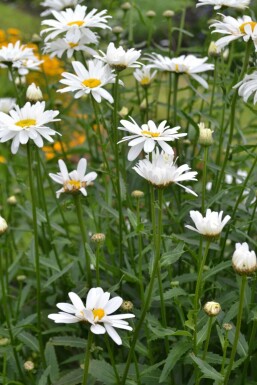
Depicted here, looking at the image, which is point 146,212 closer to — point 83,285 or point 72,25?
point 83,285

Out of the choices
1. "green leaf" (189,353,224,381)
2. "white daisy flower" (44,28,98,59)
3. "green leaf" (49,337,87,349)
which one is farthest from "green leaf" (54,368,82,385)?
"white daisy flower" (44,28,98,59)

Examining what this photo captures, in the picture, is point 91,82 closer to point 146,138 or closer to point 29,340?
point 146,138

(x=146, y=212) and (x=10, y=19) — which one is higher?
(x=146, y=212)

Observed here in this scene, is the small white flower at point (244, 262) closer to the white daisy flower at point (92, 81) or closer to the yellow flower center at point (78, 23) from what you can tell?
the white daisy flower at point (92, 81)

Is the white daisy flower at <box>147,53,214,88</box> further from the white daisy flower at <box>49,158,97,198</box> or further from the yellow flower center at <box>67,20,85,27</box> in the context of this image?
the white daisy flower at <box>49,158,97,198</box>

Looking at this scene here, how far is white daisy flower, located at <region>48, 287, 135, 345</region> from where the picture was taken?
1.12 metres

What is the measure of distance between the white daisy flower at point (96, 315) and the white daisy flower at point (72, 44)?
2.30 feet

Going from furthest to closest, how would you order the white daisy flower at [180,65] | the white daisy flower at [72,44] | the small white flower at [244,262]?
the white daisy flower at [180,65], the white daisy flower at [72,44], the small white flower at [244,262]

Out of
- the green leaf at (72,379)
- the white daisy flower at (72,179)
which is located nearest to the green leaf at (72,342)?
the green leaf at (72,379)

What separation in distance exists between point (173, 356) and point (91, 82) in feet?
1.99

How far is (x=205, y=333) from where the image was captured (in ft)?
4.38

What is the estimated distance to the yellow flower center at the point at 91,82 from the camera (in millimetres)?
1534

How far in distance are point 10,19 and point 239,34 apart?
604cm

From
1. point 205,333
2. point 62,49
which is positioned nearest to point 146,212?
point 62,49
